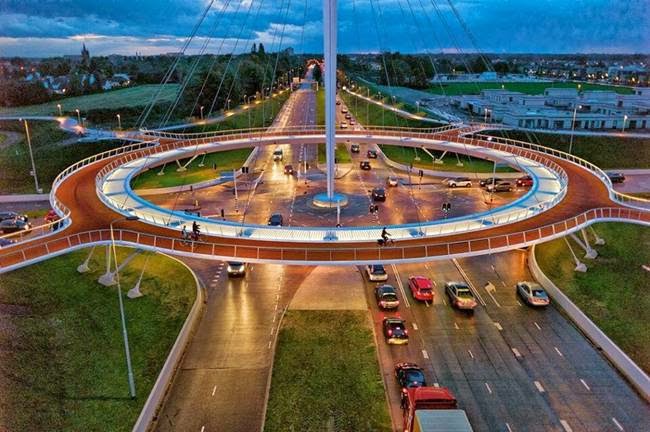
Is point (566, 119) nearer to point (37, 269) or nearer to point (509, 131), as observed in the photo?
point (509, 131)

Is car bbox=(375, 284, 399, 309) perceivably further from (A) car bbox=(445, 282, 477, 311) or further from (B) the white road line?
(B) the white road line

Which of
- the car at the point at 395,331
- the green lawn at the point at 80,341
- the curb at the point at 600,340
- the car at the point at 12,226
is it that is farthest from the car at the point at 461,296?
the car at the point at 12,226

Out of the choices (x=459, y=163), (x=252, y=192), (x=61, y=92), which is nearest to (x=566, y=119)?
(x=459, y=163)

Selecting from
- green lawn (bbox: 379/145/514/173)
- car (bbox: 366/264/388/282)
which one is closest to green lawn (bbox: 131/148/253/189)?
green lawn (bbox: 379/145/514/173)

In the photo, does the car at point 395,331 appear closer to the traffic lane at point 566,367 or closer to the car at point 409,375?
the car at point 409,375

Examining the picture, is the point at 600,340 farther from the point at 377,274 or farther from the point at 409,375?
the point at 377,274
